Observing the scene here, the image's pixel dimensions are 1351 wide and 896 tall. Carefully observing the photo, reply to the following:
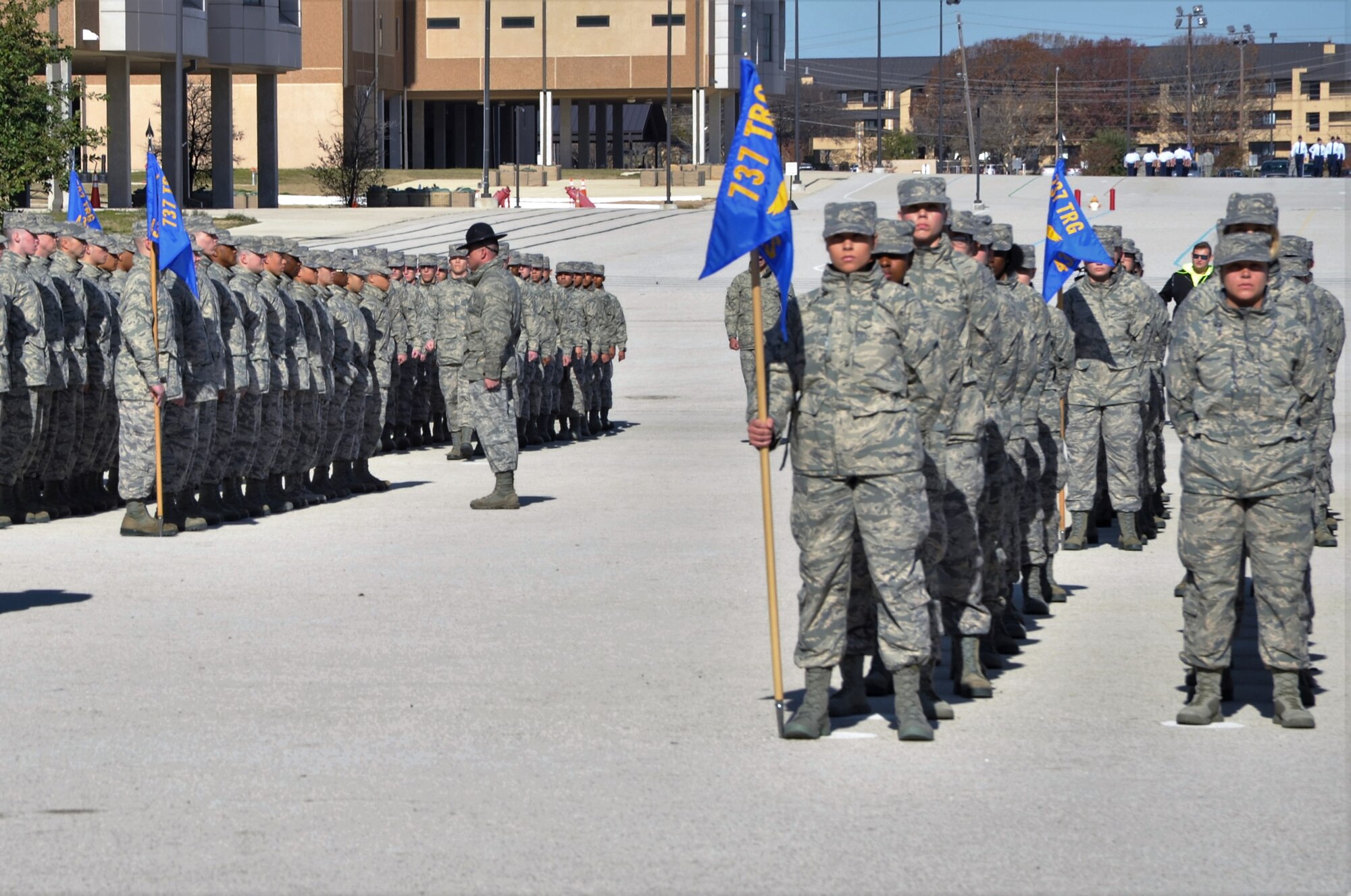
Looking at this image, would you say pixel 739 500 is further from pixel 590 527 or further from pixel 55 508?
pixel 55 508

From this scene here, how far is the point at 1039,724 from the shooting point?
26.3 feet

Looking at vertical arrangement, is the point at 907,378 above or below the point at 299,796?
above

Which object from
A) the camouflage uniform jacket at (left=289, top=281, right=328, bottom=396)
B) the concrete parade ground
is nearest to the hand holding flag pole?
the concrete parade ground

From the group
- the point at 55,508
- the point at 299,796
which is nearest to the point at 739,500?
the point at 55,508

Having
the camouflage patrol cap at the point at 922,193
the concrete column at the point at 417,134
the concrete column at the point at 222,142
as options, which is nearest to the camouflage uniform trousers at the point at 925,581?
the camouflage patrol cap at the point at 922,193

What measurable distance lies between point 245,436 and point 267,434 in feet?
0.89

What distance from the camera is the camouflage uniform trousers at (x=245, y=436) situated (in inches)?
595

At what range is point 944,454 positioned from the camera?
328 inches

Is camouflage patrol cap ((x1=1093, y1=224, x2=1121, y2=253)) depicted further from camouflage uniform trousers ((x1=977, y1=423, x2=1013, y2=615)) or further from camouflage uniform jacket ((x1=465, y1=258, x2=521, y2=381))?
camouflage uniform trousers ((x1=977, y1=423, x2=1013, y2=615))

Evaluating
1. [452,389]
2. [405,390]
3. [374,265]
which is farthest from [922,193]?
[405,390]

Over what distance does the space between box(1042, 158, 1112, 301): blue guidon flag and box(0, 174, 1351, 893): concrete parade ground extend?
205 cm

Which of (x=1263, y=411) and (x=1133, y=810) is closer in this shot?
(x=1133, y=810)

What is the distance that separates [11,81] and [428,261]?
47.8 feet

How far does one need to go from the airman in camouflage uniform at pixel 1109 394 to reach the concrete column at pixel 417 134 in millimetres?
94907
